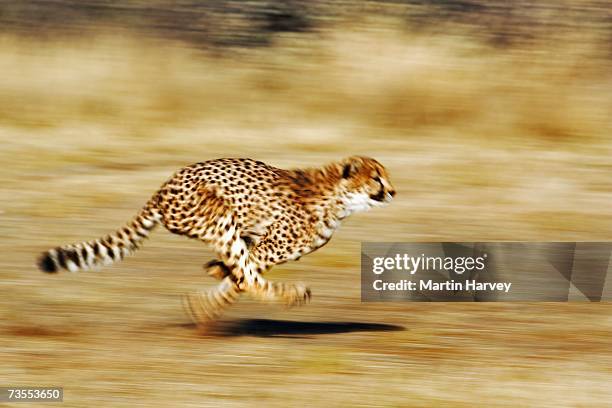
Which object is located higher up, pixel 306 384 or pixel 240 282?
pixel 240 282

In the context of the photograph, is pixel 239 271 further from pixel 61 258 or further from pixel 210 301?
pixel 61 258

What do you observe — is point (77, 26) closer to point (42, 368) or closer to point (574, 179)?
point (574, 179)

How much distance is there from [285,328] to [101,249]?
1.03 m

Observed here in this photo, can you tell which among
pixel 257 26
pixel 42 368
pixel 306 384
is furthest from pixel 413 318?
pixel 257 26

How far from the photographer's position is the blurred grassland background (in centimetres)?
563

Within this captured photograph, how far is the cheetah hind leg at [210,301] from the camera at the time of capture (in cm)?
571

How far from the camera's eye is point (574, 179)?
992 cm

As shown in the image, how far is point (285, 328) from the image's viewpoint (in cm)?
627

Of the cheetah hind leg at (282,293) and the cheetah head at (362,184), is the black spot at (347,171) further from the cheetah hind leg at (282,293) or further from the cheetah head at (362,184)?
the cheetah hind leg at (282,293)

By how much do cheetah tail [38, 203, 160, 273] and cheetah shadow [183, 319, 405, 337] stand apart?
587 millimetres

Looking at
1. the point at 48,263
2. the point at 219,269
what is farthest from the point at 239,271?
the point at 48,263

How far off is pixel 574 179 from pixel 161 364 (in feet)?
17.0

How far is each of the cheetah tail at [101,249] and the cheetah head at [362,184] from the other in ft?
2.92

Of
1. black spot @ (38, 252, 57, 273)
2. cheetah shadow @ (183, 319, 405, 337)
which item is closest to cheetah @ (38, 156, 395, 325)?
black spot @ (38, 252, 57, 273)
